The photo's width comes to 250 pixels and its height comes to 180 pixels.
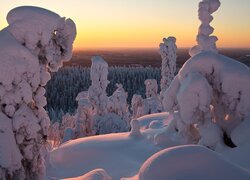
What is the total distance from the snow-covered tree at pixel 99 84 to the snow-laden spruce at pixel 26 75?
17963mm

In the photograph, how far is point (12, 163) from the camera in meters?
7.77

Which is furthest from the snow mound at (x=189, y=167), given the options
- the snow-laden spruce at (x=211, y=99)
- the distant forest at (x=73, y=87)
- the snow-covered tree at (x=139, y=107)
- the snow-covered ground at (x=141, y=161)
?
the distant forest at (x=73, y=87)

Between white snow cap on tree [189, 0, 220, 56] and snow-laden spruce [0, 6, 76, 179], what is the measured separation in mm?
8328

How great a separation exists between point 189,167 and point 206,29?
394 inches

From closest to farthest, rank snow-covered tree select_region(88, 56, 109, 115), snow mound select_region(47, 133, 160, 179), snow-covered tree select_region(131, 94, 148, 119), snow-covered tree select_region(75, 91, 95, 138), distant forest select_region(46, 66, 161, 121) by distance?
1. snow mound select_region(47, 133, 160, 179)
2. snow-covered tree select_region(75, 91, 95, 138)
3. snow-covered tree select_region(88, 56, 109, 115)
4. snow-covered tree select_region(131, 94, 148, 119)
5. distant forest select_region(46, 66, 161, 121)

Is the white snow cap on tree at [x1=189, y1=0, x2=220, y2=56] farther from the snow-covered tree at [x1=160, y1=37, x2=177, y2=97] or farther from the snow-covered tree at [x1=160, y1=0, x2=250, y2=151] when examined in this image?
the snow-covered tree at [x1=160, y1=37, x2=177, y2=97]

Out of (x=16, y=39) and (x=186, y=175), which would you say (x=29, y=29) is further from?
(x=186, y=175)

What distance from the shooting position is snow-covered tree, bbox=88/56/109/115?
→ 26.2m

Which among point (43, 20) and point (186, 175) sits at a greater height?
point (43, 20)

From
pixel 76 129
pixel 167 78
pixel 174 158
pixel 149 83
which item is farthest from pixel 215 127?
pixel 149 83

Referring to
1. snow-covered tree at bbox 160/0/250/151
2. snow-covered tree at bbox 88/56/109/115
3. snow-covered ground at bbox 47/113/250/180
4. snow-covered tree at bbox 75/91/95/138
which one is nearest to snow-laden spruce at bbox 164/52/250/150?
snow-covered tree at bbox 160/0/250/151

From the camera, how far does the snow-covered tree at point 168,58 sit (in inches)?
1273

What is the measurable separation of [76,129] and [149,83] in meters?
15.1

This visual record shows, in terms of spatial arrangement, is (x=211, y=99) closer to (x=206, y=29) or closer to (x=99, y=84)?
(x=206, y=29)
